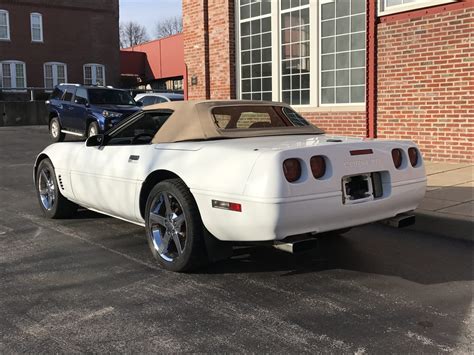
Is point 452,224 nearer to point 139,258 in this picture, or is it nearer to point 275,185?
point 275,185

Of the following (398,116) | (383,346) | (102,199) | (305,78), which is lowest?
(383,346)

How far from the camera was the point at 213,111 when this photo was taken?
16.5ft

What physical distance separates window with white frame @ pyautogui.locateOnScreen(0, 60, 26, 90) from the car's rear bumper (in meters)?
37.8

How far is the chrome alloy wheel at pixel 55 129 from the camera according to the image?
17.7 metres

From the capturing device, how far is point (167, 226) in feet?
15.1

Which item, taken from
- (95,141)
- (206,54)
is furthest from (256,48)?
(95,141)

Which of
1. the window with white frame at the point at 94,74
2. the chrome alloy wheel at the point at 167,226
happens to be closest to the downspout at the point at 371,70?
the chrome alloy wheel at the point at 167,226

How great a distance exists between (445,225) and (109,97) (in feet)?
41.2

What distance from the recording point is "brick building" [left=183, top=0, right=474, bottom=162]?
938cm

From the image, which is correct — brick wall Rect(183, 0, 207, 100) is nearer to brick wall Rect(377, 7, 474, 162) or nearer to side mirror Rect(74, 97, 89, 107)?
side mirror Rect(74, 97, 89, 107)

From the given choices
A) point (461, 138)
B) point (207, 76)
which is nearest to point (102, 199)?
point (461, 138)

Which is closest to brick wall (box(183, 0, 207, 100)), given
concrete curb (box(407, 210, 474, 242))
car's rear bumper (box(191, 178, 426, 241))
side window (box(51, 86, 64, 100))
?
side window (box(51, 86, 64, 100))

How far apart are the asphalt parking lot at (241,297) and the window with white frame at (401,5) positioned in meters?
5.36

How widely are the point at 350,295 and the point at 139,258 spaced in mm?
1955
